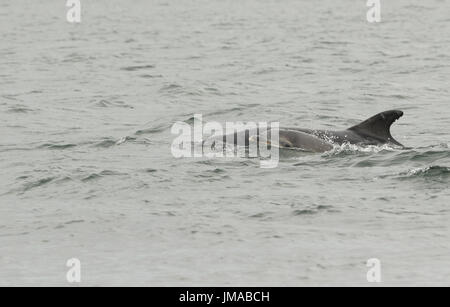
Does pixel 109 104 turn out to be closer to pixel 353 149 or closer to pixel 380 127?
pixel 380 127

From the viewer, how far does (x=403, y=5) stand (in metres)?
53.6

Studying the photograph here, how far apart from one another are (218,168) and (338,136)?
2932 millimetres

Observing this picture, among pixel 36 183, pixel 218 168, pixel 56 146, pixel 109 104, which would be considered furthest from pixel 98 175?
pixel 109 104

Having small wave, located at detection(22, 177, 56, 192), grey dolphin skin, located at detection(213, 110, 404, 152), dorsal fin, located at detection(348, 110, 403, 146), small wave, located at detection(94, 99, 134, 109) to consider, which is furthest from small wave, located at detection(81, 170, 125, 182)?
small wave, located at detection(94, 99, 134, 109)

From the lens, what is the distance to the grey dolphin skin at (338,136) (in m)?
19.0

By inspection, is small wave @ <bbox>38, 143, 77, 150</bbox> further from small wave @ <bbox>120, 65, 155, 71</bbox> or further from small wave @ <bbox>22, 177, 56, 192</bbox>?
small wave @ <bbox>120, 65, 155, 71</bbox>

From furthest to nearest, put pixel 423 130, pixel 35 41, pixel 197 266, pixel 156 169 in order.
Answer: pixel 35 41 → pixel 423 130 → pixel 156 169 → pixel 197 266

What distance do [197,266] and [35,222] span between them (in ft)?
11.2

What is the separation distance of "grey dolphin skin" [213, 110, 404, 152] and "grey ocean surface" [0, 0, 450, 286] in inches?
16.6

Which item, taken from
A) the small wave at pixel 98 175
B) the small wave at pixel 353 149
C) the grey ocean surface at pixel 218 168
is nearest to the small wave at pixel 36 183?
the grey ocean surface at pixel 218 168

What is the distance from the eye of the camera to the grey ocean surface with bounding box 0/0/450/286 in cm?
1268

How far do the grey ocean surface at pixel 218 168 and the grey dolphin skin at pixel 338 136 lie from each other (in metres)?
0.42
